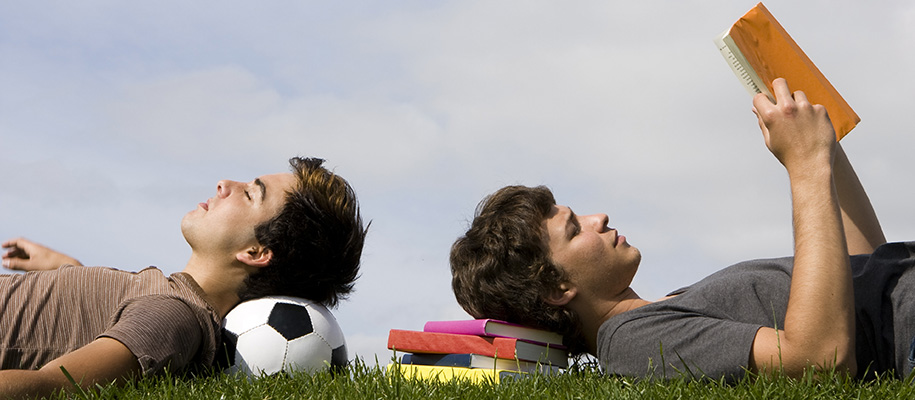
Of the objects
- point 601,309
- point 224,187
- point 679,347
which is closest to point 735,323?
point 679,347

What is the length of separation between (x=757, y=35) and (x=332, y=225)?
3065 mm

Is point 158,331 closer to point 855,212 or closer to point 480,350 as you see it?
point 480,350

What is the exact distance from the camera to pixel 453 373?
14.4ft

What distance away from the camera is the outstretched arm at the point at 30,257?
649 centimetres

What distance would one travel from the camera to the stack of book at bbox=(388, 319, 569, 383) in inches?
185

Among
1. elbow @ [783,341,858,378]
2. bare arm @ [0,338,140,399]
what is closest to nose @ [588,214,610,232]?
elbow @ [783,341,858,378]

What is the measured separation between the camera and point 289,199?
5.64 meters

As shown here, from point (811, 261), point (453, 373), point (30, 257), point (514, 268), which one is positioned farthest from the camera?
point (30, 257)

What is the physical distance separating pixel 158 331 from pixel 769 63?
374cm

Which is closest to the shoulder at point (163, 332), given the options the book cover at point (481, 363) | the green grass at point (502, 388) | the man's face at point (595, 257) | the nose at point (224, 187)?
the green grass at point (502, 388)

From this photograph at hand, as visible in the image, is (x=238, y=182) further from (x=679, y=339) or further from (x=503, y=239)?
(x=679, y=339)

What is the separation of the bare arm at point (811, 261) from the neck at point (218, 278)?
333 centimetres

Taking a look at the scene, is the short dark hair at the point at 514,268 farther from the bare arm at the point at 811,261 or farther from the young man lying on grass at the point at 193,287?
the bare arm at the point at 811,261

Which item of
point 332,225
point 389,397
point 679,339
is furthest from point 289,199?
point 679,339
